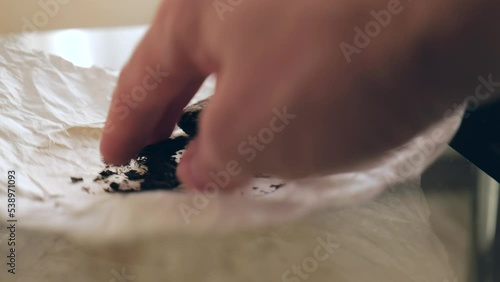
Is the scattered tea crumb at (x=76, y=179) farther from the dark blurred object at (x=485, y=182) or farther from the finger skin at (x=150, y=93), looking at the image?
the dark blurred object at (x=485, y=182)

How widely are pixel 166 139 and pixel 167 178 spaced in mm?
16

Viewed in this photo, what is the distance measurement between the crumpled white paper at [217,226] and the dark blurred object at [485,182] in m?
0.03

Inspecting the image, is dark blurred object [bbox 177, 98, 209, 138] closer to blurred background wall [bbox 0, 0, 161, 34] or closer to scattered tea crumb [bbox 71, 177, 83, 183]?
scattered tea crumb [bbox 71, 177, 83, 183]

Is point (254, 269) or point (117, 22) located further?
point (117, 22)

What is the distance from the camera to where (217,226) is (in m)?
0.19

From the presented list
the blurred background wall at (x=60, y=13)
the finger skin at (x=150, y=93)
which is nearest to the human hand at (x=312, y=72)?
the finger skin at (x=150, y=93)

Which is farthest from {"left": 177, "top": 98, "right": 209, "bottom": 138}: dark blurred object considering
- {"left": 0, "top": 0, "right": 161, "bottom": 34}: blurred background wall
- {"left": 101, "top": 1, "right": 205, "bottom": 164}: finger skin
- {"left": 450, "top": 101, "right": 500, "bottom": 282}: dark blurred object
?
{"left": 0, "top": 0, "right": 161, "bottom": 34}: blurred background wall

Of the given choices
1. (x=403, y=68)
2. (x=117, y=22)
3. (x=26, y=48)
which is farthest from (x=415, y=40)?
(x=117, y=22)

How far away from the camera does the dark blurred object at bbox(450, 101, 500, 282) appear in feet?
0.78

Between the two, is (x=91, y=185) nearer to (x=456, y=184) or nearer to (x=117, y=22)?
(x=456, y=184)

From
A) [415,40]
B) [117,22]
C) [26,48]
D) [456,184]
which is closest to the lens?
[415,40]

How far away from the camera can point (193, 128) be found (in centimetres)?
16

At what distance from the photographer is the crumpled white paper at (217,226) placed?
7.4 inches

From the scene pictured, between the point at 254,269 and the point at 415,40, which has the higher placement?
the point at 415,40
